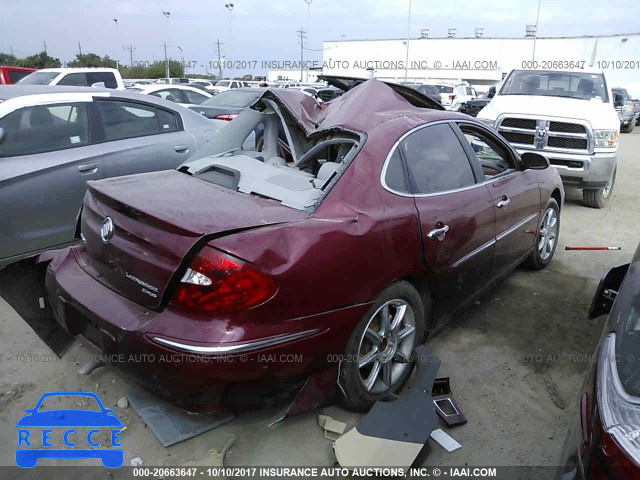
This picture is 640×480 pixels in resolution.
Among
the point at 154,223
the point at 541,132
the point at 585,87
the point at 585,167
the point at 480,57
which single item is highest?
the point at 480,57

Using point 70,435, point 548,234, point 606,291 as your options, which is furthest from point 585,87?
point 70,435

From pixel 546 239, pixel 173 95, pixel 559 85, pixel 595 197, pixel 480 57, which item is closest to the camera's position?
pixel 546 239

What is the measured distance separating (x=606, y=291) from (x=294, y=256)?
2117 millimetres

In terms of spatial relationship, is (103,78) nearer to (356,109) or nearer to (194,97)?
(194,97)

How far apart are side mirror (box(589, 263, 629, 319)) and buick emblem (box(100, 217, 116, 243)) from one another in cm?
291

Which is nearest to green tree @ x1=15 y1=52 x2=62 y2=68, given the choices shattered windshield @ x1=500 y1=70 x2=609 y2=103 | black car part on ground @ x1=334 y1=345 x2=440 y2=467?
shattered windshield @ x1=500 y1=70 x2=609 y2=103

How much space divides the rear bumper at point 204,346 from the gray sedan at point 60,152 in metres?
2.03

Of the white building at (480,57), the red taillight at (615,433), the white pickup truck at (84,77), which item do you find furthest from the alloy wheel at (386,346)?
the white building at (480,57)

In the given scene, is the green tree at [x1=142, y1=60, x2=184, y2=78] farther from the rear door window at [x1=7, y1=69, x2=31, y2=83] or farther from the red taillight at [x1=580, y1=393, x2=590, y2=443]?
the red taillight at [x1=580, y1=393, x2=590, y2=443]

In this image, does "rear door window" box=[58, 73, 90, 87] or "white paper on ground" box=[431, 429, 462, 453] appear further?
"rear door window" box=[58, 73, 90, 87]

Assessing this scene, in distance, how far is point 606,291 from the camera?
3.18 meters

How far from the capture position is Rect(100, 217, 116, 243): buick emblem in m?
2.57

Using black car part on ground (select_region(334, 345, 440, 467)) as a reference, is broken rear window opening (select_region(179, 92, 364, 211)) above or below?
above

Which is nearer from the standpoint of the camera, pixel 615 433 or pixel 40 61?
pixel 615 433
